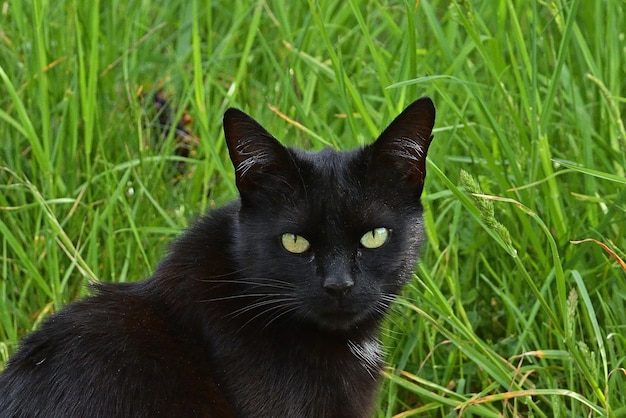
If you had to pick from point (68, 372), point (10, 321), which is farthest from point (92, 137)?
point (68, 372)

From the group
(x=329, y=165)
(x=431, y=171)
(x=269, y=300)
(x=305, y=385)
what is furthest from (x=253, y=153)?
(x=431, y=171)

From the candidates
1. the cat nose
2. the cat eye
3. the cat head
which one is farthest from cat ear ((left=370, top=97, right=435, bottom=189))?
the cat nose

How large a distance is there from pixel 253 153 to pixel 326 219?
0.72ft

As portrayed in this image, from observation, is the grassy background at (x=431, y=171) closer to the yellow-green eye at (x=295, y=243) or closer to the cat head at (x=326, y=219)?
the cat head at (x=326, y=219)

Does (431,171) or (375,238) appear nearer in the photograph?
(375,238)

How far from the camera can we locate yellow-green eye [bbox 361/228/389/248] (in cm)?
229

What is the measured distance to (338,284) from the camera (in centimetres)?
219

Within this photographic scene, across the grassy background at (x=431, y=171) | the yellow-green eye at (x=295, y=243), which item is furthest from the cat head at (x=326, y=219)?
the grassy background at (x=431, y=171)

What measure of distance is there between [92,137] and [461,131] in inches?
44.7

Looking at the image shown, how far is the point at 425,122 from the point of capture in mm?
2311

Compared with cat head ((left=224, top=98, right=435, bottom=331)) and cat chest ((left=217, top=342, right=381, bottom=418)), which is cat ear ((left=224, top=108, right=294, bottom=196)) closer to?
cat head ((left=224, top=98, right=435, bottom=331))

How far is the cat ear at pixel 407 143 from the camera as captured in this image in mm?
2285

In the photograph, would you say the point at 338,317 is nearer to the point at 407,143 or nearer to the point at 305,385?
the point at 305,385

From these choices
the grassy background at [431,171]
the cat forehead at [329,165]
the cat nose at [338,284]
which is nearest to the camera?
the cat nose at [338,284]
